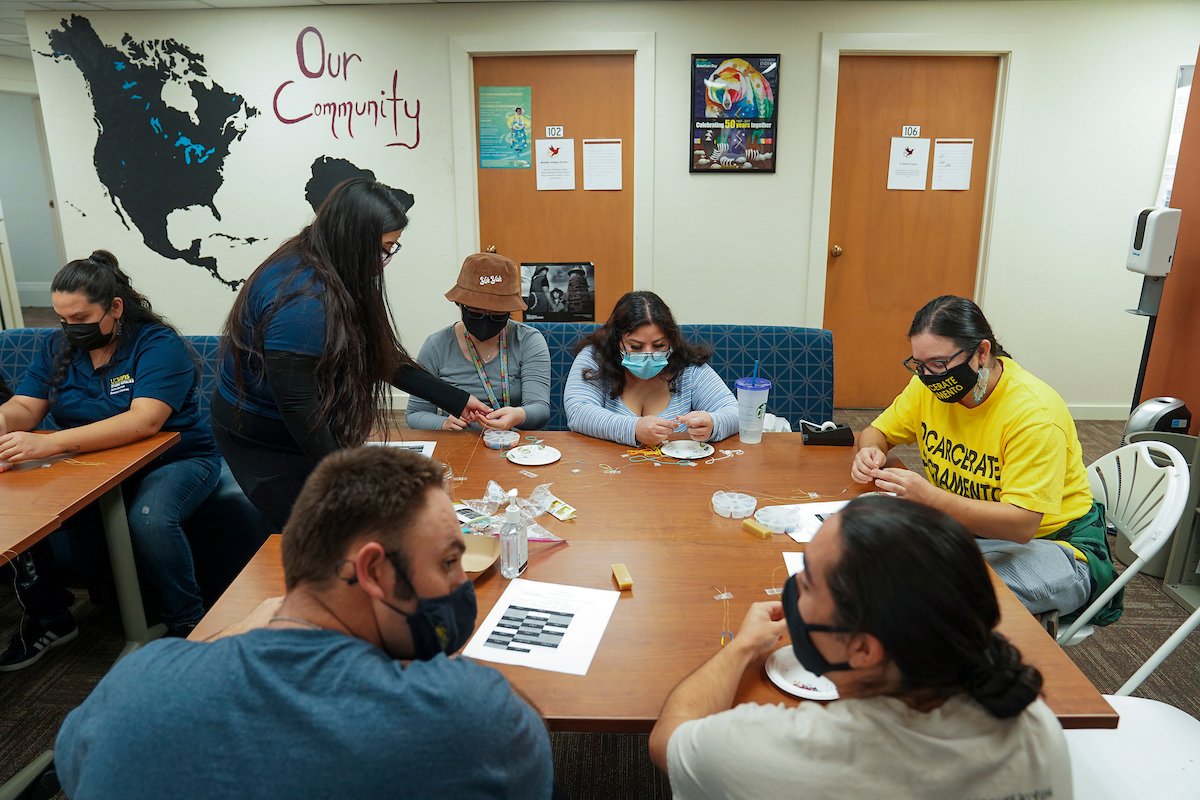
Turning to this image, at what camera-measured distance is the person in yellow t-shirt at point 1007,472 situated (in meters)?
1.74

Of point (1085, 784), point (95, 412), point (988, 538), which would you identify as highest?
point (95, 412)

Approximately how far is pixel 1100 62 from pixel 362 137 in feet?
14.2

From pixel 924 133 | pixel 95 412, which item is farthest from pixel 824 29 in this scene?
pixel 95 412

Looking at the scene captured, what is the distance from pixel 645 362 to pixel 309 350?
43.6 inches

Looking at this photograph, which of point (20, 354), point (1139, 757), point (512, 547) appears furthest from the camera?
point (20, 354)

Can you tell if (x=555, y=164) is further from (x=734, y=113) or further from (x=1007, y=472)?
(x=1007, y=472)

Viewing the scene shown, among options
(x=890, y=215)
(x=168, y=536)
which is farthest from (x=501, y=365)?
(x=890, y=215)

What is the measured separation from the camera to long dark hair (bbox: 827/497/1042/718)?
0.85 metres

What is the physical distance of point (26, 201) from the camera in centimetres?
793

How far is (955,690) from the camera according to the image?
34.5 inches

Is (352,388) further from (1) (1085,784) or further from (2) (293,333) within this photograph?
(1) (1085,784)

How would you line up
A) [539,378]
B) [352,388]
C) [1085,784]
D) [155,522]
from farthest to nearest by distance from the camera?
[539,378] < [155,522] < [352,388] < [1085,784]

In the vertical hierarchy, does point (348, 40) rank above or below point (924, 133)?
above

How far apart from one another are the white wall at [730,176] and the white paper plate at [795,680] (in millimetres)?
3638
